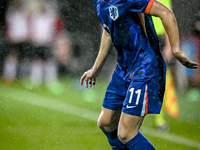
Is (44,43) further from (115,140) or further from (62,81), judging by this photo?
(115,140)

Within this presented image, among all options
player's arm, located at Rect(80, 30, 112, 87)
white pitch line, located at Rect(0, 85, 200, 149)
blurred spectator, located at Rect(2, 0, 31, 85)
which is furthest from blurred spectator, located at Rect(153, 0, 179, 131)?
blurred spectator, located at Rect(2, 0, 31, 85)

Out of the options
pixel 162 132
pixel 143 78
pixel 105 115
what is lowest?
pixel 162 132

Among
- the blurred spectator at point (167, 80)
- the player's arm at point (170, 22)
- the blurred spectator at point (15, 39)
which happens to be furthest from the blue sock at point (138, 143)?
the blurred spectator at point (15, 39)

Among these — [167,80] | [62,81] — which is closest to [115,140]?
[167,80]

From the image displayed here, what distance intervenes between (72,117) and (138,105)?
2607mm

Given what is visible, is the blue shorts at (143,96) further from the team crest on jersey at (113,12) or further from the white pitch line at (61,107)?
the white pitch line at (61,107)

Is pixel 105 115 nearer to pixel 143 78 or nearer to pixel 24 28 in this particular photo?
pixel 143 78

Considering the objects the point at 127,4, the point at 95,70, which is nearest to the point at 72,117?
the point at 95,70

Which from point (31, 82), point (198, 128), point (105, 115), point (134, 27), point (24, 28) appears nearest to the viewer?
point (134, 27)

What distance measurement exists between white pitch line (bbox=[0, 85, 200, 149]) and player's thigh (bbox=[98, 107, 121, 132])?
1.22 metres

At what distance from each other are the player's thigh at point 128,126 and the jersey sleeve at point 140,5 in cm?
69

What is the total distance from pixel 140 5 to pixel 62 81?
6.57m

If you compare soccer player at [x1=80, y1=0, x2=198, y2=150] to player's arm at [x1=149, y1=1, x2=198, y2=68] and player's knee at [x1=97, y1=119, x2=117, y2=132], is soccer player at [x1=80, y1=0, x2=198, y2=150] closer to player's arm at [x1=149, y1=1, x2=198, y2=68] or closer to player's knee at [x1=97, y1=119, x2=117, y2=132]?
player's arm at [x1=149, y1=1, x2=198, y2=68]

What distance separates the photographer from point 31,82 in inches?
307
